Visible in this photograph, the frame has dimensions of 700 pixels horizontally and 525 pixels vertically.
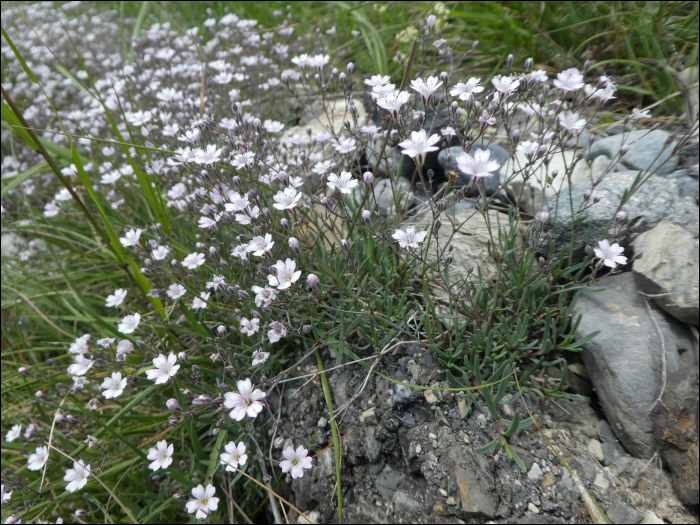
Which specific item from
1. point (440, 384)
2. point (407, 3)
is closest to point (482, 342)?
point (440, 384)

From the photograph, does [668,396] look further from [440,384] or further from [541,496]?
[440,384]

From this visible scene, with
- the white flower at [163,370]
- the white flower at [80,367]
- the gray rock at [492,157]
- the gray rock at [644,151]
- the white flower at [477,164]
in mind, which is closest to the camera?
the white flower at [477,164]

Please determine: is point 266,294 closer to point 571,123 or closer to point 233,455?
point 233,455

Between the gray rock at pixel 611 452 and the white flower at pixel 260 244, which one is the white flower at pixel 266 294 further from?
the gray rock at pixel 611 452

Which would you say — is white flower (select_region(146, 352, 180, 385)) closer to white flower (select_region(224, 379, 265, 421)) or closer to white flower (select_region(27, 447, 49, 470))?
white flower (select_region(224, 379, 265, 421))

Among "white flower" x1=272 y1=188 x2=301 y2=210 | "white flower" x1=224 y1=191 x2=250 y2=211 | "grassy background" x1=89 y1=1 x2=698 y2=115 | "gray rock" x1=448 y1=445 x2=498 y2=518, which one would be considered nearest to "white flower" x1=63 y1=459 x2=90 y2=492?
"white flower" x1=224 y1=191 x2=250 y2=211

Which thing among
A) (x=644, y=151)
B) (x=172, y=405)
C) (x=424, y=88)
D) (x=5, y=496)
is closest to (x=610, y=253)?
(x=424, y=88)

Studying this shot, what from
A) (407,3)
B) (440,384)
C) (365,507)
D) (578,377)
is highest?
(407,3)

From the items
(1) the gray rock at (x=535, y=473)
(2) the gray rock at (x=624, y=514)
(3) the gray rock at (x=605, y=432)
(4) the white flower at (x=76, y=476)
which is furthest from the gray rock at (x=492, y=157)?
(4) the white flower at (x=76, y=476)
